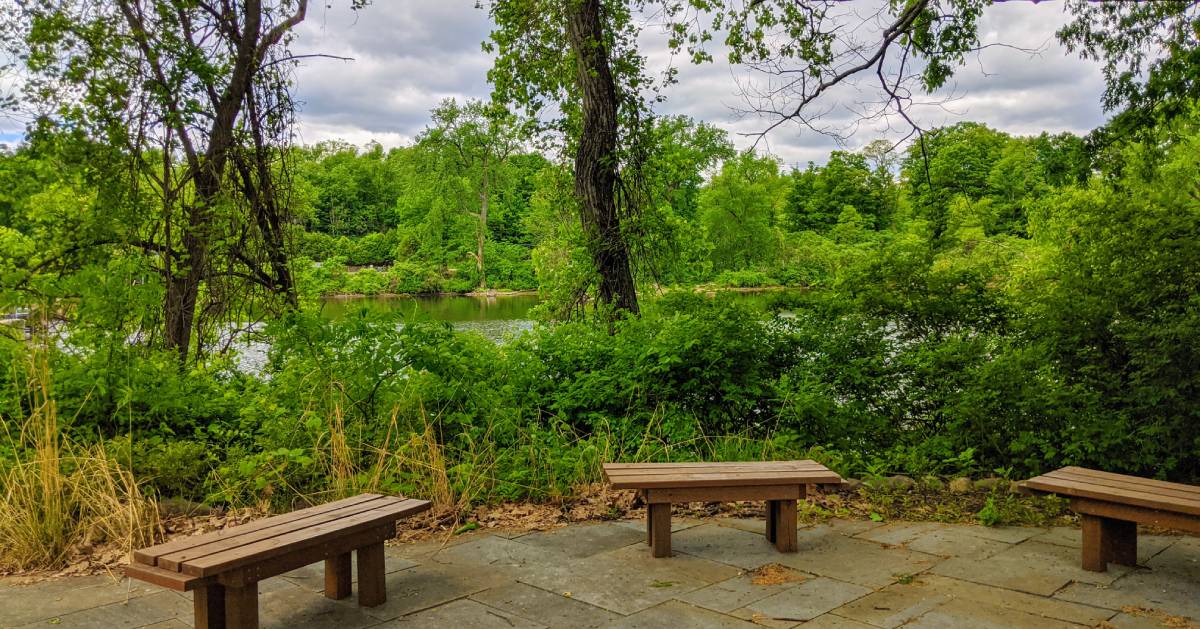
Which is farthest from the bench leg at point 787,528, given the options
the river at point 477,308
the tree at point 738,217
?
the tree at point 738,217

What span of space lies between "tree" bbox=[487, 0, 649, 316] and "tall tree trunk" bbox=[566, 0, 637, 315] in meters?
0.01

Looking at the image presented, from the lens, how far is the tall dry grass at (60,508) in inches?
163

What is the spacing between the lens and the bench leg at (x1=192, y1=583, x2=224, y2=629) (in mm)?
2990

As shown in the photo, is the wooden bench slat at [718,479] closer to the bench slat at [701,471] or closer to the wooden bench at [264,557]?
the bench slat at [701,471]

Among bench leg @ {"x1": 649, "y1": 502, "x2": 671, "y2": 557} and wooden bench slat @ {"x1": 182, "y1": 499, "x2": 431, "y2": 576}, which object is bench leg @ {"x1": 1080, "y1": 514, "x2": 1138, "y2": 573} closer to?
bench leg @ {"x1": 649, "y1": 502, "x2": 671, "y2": 557}

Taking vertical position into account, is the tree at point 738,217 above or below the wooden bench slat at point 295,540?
above

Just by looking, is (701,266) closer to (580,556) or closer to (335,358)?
(335,358)

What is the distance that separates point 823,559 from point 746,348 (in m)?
2.71

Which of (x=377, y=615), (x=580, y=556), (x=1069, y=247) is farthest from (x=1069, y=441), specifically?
(x=377, y=615)

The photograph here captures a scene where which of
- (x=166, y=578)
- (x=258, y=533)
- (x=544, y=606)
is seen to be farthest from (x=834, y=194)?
(x=166, y=578)

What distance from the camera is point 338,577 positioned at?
11.8 ft

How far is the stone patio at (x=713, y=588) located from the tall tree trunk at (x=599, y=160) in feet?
15.4

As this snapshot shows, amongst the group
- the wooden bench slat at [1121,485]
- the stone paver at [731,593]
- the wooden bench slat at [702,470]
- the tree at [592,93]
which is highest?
the tree at [592,93]

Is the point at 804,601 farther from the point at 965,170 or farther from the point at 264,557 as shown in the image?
the point at 965,170
